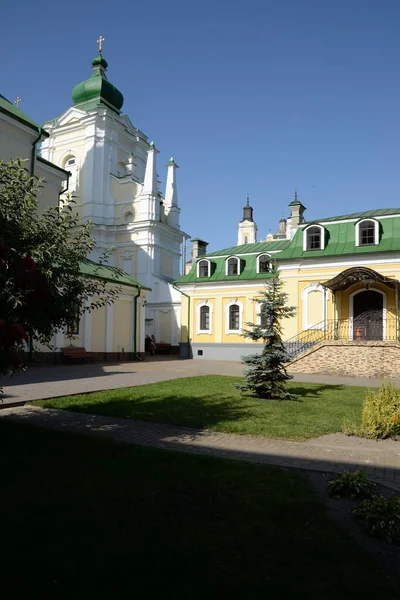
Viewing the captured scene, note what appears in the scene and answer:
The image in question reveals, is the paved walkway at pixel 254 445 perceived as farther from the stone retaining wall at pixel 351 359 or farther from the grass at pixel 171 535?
the stone retaining wall at pixel 351 359

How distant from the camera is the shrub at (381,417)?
7.45 m

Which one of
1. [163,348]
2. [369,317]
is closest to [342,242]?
[369,317]

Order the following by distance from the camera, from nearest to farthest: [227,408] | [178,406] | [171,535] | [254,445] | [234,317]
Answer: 1. [171,535]
2. [254,445]
3. [227,408]
4. [178,406]
5. [234,317]

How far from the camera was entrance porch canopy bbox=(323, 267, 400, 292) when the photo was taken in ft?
73.1

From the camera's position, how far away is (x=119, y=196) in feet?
126

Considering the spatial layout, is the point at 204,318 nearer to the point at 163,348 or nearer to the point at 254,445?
the point at 163,348

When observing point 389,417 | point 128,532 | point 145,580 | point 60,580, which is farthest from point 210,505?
point 389,417

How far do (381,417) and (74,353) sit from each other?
16.6 meters

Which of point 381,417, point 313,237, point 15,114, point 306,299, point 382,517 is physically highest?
point 15,114

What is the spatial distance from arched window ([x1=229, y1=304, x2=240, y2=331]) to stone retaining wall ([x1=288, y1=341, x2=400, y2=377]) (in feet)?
29.4

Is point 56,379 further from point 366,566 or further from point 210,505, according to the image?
point 366,566

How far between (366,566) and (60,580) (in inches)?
81.6

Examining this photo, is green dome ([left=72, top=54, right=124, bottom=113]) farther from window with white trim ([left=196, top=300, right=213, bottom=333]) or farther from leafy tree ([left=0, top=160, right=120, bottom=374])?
leafy tree ([left=0, top=160, right=120, bottom=374])

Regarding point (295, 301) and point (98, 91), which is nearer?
point (295, 301)
